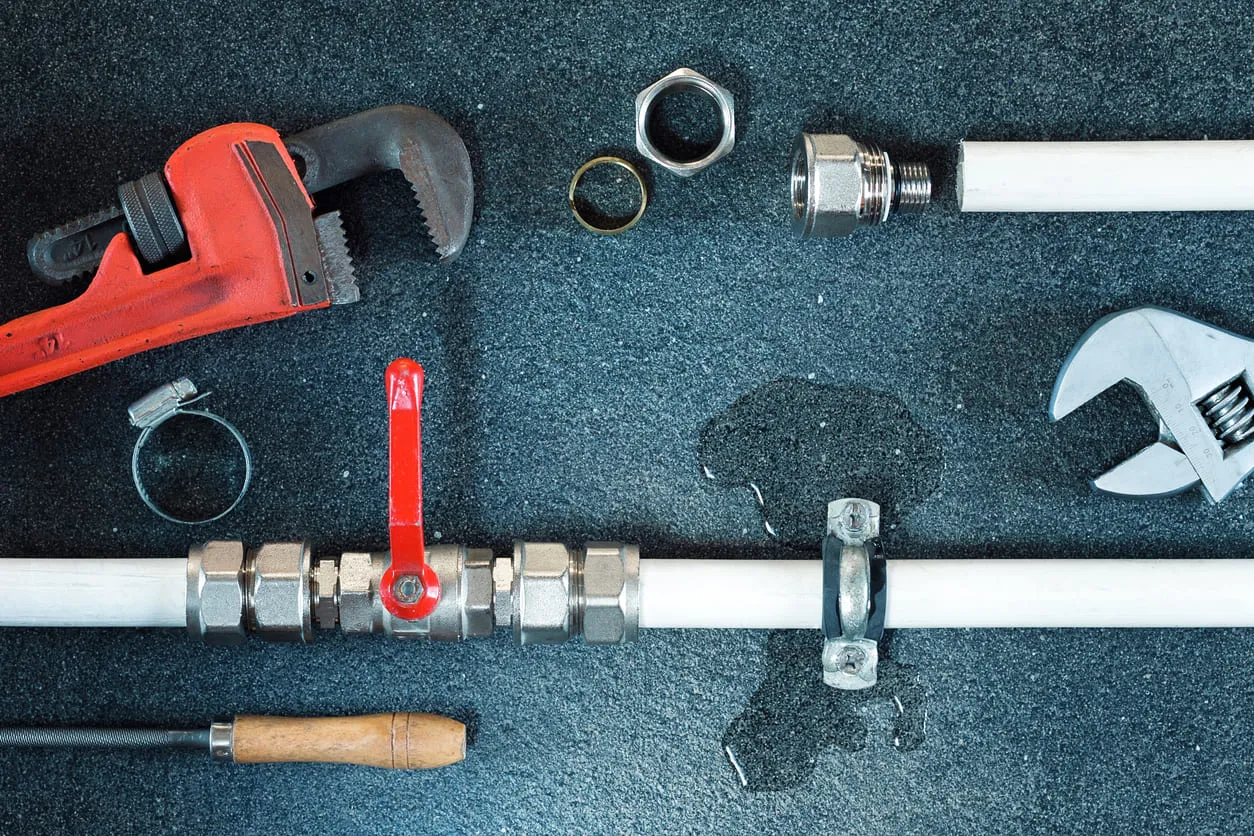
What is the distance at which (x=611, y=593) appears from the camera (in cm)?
111

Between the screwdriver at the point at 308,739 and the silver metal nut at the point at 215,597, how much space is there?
4.6 inches

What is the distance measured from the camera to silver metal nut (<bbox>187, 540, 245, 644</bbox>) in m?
1.10

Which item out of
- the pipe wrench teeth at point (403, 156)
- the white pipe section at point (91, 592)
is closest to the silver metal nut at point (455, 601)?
the white pipe section at point (91, 592)

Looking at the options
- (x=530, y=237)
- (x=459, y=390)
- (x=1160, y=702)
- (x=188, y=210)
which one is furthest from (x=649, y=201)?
(x=1160, y=702)

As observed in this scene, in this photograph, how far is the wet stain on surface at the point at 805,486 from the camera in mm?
1196

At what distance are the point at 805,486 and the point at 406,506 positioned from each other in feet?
1.41

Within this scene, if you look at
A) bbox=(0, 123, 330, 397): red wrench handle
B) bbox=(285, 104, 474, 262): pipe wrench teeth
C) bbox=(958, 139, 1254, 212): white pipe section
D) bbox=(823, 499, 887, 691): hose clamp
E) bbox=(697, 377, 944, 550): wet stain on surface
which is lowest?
bbox=(823, 499, 887, 691): hose clamp

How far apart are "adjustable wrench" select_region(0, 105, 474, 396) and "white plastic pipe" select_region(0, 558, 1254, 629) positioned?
0.21 m

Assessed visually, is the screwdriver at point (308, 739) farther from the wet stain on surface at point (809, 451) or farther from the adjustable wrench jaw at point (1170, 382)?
the adjustable wrench jaw at point (1170, 382)

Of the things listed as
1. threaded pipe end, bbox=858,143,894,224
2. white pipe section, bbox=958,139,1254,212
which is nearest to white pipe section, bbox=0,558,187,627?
threaded pipe end, bbox=858,143,894,224

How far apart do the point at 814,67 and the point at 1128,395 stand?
1.63ft

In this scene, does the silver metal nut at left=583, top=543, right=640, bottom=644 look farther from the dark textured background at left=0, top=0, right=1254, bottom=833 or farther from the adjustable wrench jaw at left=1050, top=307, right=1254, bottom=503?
the adjustable wrench jaw at left=1050, top=307, right=1254, bottom=503

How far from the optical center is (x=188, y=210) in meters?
1.08

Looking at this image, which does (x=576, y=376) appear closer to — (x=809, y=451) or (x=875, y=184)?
(x=809, y=451)
